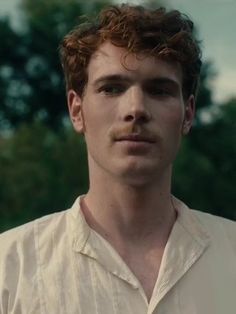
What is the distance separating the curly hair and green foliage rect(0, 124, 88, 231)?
1858 mm

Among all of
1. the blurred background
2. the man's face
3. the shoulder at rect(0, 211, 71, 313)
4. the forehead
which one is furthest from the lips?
the blurred background

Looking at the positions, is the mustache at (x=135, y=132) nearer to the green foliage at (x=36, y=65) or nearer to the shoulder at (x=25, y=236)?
the shoulder at (x=25, y=236)

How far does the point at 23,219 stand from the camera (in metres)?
3.62

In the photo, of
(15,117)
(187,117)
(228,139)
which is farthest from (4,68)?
(187,117)

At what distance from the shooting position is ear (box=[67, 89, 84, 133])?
166 centimetres

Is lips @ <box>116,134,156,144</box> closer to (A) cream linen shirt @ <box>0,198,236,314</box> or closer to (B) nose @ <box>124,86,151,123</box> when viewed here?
(B) nose @ <box>124,86,151,123</box>

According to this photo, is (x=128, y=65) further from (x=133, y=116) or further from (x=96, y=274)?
(x=96, y=274)

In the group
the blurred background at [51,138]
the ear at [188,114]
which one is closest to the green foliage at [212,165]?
the blurred background at [51,138]

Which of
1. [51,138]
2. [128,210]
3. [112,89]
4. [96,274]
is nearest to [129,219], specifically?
[128,210]

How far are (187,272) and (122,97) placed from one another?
32 centimetres

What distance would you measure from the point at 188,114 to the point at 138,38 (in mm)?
194

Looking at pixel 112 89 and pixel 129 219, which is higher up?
pixel 112 89

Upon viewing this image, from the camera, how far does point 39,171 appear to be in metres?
3.69

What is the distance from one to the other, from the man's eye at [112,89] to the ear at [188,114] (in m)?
0.15
